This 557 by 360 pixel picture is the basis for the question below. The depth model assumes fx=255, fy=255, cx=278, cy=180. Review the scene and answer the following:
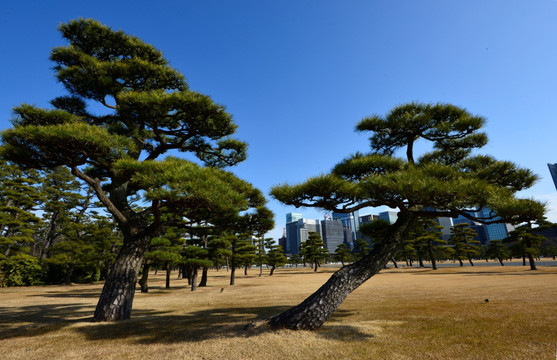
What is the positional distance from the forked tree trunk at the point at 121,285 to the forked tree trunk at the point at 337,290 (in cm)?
414

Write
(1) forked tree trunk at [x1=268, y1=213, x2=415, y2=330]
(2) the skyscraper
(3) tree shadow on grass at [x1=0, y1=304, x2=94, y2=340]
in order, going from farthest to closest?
(2) the skyscraper
(3) tree shadow on grass at [x1=0, y1=304, x2=94, y2=340]
(1) forked tree trunk at [x1=268, y1=213, x2=415, y2=330]

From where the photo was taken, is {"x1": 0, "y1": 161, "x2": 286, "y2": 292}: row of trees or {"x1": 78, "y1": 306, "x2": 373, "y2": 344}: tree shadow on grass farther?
{"x1": 0, "y1": 161, "x2": 286, "y2": 292}: row of trees

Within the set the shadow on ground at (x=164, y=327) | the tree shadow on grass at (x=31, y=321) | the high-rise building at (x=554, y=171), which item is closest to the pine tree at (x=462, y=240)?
the shadow on ground at (x=164, y=327)

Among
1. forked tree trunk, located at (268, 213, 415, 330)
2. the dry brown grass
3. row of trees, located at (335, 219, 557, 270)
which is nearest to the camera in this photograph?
the dry brown grass

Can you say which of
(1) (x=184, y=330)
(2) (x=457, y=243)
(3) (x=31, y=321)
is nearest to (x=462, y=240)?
(2) (x=457, y=243)

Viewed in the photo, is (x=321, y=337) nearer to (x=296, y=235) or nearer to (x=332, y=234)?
(x=332, y=234)

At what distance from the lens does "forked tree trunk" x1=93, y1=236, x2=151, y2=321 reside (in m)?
6.87

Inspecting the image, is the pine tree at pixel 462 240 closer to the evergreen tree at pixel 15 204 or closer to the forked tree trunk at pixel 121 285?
the forked tree trunk at pixel 121 285

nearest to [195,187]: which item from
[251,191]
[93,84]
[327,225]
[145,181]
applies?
[145,181]

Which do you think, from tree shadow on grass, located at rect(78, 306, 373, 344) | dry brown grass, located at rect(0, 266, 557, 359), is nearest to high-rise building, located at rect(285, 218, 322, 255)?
dry brown grass, located at rect(0, 266, 557, 359)

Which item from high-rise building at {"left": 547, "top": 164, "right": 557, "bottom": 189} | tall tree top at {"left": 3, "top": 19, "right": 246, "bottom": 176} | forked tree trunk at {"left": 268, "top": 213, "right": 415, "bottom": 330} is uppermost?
high-rise building at {"left": 547, "top": 164, "right": 557, "bottom": 189}

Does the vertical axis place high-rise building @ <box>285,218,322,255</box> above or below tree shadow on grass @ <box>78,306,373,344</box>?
above

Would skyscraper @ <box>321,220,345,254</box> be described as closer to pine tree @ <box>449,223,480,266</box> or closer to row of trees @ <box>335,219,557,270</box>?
row of trees @ <box>335,219,557,270</box>

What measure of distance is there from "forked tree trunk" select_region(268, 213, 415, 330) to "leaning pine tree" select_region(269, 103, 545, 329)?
20mm
